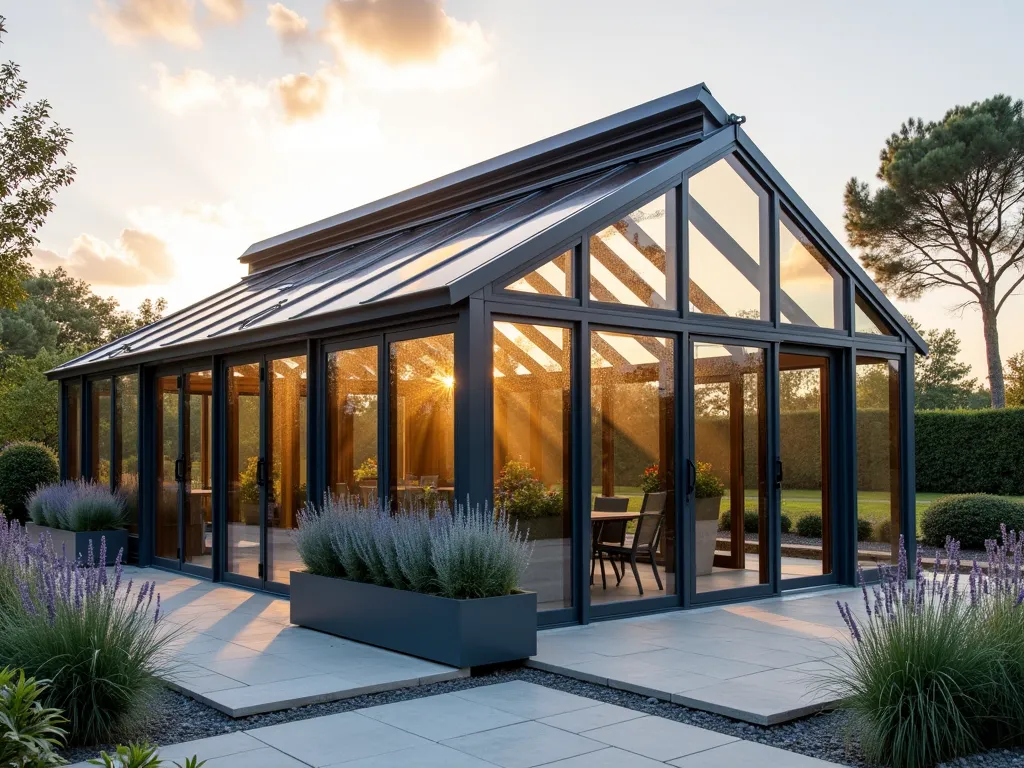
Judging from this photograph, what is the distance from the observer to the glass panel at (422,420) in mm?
6953

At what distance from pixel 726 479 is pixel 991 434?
1399 centimetres

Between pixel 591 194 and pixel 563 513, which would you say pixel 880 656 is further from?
pixel 591 194

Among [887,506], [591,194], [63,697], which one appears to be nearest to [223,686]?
[63,697]

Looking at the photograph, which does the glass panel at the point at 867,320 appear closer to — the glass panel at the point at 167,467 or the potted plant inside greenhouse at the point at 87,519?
the glass panel at the point at 167,467

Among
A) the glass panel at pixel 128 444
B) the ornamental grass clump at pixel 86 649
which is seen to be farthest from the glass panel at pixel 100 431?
the ornamental grass clump at pixel 86 649

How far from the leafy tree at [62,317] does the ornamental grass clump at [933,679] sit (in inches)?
1288

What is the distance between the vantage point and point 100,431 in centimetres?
1248

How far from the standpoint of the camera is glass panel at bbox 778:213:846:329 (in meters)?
8.86

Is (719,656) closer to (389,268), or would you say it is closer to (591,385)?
(591,385)

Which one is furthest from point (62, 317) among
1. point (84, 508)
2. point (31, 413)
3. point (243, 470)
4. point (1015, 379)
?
point (1015, 379)

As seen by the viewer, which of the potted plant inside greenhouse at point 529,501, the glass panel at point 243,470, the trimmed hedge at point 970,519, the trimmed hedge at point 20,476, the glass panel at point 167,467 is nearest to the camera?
the potted plant inside greenhouse at point 529,501

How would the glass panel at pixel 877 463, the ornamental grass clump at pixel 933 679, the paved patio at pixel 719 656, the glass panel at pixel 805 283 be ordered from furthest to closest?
the glass panel at pixel 877 463
the glass panel at pixel 805 283
the paved patio at pixel 719 656
the ornamental grass clump at pixel 933 679

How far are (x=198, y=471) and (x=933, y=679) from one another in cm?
805

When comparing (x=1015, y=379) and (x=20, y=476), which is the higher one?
(x=1015, y=379)
